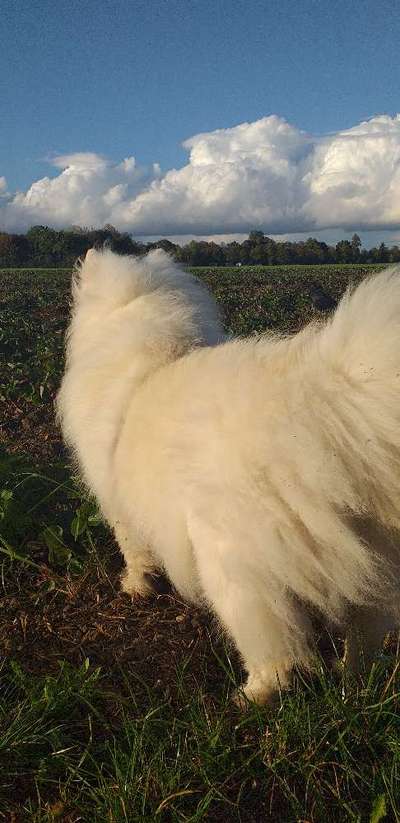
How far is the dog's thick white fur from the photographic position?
→ 196 centimetres

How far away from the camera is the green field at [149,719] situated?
204 cm

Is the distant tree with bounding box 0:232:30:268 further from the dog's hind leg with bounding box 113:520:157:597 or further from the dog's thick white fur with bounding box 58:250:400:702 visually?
the dog's thick white fur with bounding box 58:250:400:702

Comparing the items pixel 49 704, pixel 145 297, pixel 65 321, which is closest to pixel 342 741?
pixel 49 704

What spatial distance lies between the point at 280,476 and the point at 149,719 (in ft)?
3.72

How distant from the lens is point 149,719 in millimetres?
2355

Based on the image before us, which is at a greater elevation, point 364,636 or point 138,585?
point 364,636

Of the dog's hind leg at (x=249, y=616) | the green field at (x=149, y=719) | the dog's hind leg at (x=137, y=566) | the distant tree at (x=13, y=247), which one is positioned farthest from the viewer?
the distant tree at (x=13, y=247)

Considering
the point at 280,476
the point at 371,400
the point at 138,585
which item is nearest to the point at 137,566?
the point at 138,585

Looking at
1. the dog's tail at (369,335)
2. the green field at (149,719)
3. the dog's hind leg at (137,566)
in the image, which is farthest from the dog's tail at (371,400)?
the dog's hind leg at (137,566)

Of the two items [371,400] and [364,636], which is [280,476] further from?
[364,636]

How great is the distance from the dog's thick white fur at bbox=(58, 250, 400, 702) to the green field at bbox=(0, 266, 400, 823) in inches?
9.6

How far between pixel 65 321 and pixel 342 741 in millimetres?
10201

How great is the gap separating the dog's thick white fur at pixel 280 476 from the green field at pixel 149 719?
0.25 metres

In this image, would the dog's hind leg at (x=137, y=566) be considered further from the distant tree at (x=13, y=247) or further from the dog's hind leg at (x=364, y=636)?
the distant tree at (x=13, y=247)
